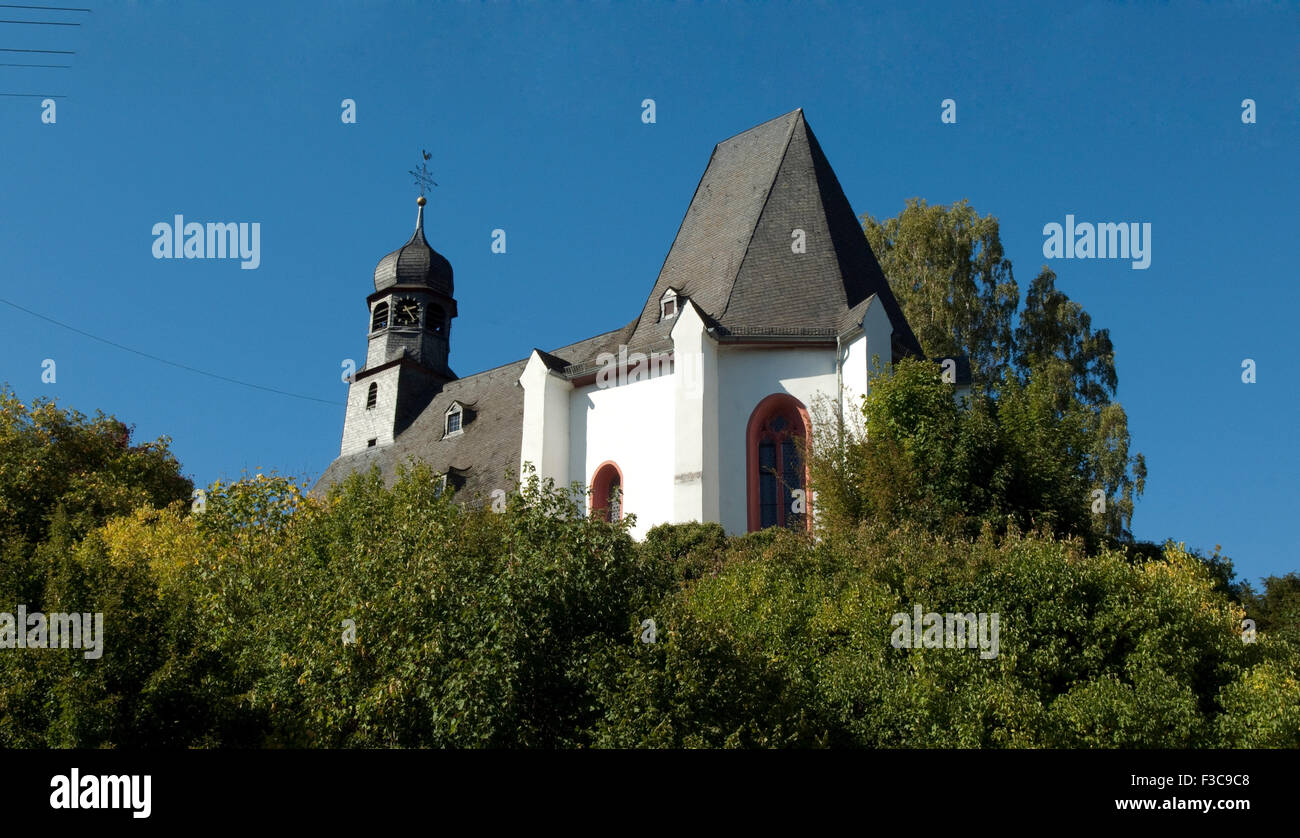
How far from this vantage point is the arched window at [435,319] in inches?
1900

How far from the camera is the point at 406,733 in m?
14.0

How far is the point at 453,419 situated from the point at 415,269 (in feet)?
28.6

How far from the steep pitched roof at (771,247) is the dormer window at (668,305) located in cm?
30

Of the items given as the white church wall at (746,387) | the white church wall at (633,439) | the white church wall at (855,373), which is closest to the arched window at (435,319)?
the white church wall at (633,439)

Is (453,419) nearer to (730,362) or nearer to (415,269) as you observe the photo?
(415,269)

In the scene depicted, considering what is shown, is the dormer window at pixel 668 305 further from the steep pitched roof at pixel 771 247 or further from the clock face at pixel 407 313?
the clock face at pixel 407 313

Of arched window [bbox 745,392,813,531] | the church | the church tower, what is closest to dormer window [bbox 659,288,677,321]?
the church

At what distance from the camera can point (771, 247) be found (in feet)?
102

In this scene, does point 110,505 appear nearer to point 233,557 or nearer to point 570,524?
point 233,557

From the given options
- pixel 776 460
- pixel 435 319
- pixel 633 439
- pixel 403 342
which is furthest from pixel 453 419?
pixel 776 460

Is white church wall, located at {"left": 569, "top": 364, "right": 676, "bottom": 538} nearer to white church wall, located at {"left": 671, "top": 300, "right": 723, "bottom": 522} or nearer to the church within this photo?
the church
